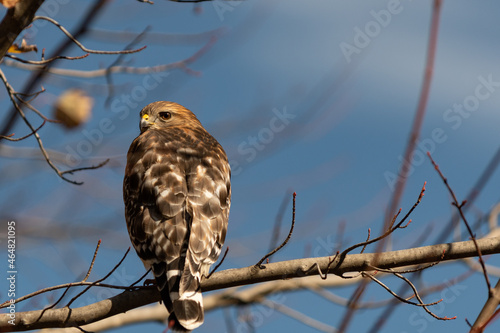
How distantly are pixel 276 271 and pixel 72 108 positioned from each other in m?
2.73

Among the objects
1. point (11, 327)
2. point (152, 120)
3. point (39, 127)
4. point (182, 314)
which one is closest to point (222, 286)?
point (182, 314)

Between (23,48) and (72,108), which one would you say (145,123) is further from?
(23,48)

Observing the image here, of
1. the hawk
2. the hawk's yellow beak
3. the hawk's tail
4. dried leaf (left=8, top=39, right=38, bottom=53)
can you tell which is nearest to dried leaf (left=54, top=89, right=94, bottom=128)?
the hawk

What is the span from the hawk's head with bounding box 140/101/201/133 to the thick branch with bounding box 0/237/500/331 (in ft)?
9.73

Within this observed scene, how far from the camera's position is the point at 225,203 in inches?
193

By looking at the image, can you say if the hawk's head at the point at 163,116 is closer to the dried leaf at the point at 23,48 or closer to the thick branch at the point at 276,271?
the dried leaf at the point at 23,48

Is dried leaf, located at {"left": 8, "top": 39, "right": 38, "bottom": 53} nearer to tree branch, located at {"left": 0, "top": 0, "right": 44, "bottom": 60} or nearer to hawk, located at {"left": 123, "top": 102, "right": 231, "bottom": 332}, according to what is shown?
tree branch, located at {"left": 0, "top": 0, "right": 44, "bottom": 60}

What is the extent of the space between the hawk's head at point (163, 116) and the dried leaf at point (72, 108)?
3.47 ft

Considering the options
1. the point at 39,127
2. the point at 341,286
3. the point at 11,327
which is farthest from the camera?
the point at 341,286

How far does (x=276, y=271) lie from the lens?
3832mm

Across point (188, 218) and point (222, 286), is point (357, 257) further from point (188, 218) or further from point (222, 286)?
point (188, 218)

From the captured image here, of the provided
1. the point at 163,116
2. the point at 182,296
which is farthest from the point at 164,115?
the point at 182,296

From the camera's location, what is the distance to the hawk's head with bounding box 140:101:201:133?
661 centimetres

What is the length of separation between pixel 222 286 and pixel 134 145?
2022mm
